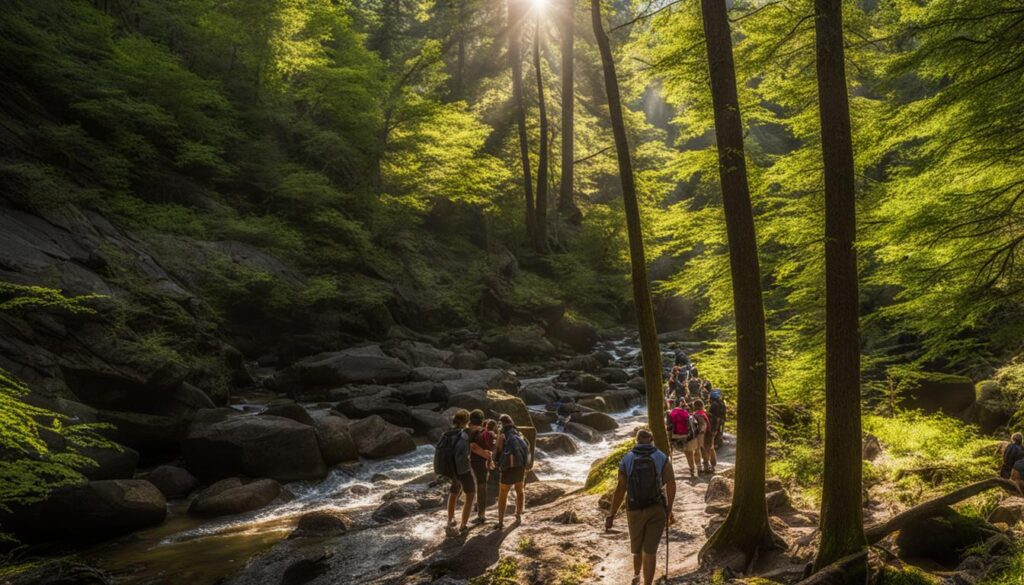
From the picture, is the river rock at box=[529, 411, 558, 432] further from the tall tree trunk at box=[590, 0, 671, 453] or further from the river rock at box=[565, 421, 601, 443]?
the tall tree trunk at box=[590, 0, 671, 453]

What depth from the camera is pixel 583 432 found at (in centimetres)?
1836

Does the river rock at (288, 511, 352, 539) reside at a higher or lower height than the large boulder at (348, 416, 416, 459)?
lower

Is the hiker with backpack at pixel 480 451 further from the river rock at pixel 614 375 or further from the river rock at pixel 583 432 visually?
the river rock at pixel 614 375

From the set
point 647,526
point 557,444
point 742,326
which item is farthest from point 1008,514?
point 557,444

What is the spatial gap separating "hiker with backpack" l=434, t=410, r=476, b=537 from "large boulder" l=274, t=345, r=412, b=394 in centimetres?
1230

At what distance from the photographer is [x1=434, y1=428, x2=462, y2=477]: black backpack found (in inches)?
399

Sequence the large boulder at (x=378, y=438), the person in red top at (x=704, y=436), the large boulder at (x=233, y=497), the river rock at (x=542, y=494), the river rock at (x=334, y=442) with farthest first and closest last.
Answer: the large boulder at (x=378, y=438) < the river rock at (x=334, y=442) < the person in red top at (x=704, y=436) < the river rock at (x=542, y=494) < the large boulder at (x=233, y=497)

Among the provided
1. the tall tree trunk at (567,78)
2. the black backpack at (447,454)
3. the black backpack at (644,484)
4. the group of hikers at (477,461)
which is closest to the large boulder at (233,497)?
the group of hikers at (477,461)

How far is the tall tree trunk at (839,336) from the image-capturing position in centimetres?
670

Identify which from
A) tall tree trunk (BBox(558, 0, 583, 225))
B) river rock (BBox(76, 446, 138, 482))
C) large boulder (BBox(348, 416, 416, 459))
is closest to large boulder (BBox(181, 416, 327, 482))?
river rock (BBox(76, 446, 138, 482))

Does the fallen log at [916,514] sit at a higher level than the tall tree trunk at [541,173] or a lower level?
lower

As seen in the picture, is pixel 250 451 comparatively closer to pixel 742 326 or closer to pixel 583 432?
pixel 583 432

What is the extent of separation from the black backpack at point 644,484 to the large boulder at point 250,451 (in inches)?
371

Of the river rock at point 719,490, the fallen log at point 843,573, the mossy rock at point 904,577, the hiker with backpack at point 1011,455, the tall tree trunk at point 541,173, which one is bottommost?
the river rock at point 719,490
